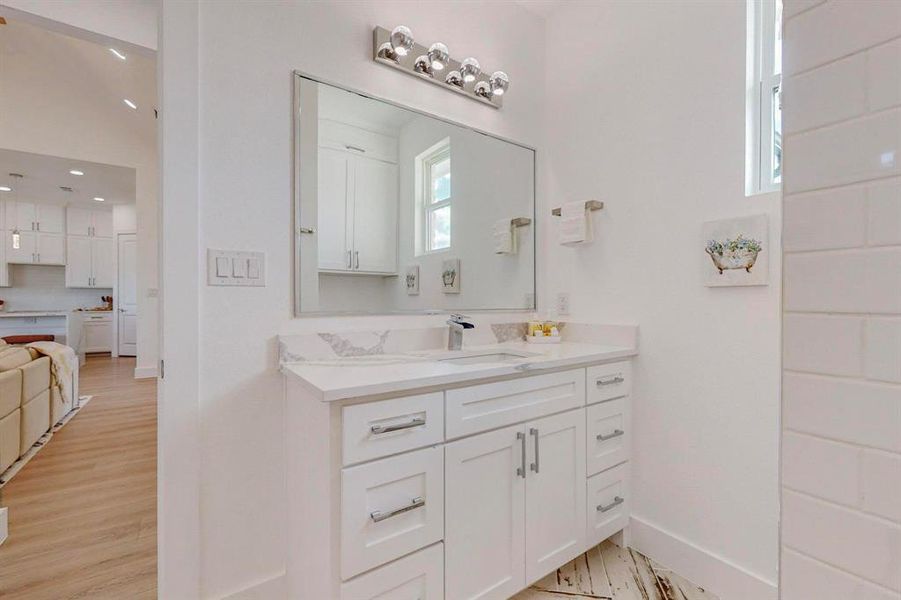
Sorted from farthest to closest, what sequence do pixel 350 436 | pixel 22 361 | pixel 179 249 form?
pixel 22 361 < pixel 179 249 < pixel 350 436

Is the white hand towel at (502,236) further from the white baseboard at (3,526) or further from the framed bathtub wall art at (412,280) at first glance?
the white baseboard at (3,526)

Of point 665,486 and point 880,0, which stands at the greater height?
point 880,0

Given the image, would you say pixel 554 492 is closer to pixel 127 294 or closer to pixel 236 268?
pixel 236 268

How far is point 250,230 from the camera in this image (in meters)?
1.46

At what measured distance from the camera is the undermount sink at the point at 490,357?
66.9 inches

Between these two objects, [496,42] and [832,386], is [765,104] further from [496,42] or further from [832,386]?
[832,386]

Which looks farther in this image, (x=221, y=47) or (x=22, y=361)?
(x=22, y=361)

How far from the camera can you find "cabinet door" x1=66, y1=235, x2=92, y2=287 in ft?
22.9

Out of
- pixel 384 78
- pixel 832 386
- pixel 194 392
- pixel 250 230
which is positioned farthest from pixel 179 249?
pixel 832 386

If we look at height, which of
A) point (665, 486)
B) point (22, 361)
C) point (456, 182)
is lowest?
point (665, 486)

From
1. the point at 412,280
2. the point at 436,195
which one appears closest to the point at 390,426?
the point at 412,280

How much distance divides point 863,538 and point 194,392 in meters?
1.56

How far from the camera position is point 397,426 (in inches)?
45.8

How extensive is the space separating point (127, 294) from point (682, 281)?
8.15 meters
